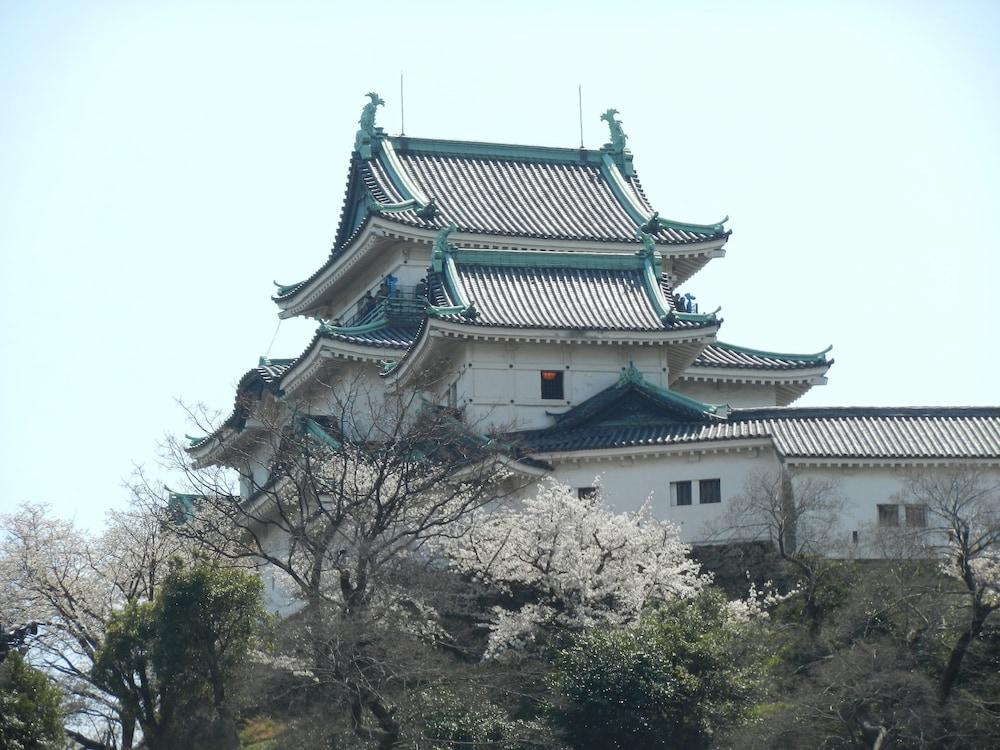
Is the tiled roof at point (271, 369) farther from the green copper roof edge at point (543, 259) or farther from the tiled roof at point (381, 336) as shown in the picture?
the green copper roof edge at point (543, 259)

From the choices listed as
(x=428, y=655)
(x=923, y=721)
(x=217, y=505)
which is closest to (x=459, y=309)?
(x=217, y=505)

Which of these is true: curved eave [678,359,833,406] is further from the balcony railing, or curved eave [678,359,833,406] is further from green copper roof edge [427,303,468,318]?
green copper roof edge [427,303,468,318]

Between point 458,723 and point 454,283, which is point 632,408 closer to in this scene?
point 454,283

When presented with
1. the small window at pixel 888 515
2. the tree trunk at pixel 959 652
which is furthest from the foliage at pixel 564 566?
the tree trunk at pixel 959 652

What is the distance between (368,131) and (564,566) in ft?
79.0

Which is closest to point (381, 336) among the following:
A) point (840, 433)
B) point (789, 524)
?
point (840, 433)

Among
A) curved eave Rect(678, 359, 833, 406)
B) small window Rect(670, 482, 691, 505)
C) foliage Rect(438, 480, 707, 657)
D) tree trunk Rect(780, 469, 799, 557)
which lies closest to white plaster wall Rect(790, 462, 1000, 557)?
tree trunk Rect(780, 469, 799, 557)

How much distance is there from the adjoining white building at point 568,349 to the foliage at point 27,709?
13797 mm

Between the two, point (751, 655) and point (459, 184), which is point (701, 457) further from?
point (459, 184)

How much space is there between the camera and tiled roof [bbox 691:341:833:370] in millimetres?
52969

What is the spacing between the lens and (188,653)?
36.1 meters

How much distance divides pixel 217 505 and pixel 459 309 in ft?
35.6

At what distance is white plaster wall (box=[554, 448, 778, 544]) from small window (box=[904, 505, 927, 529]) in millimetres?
3107

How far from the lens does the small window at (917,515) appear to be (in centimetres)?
4306
